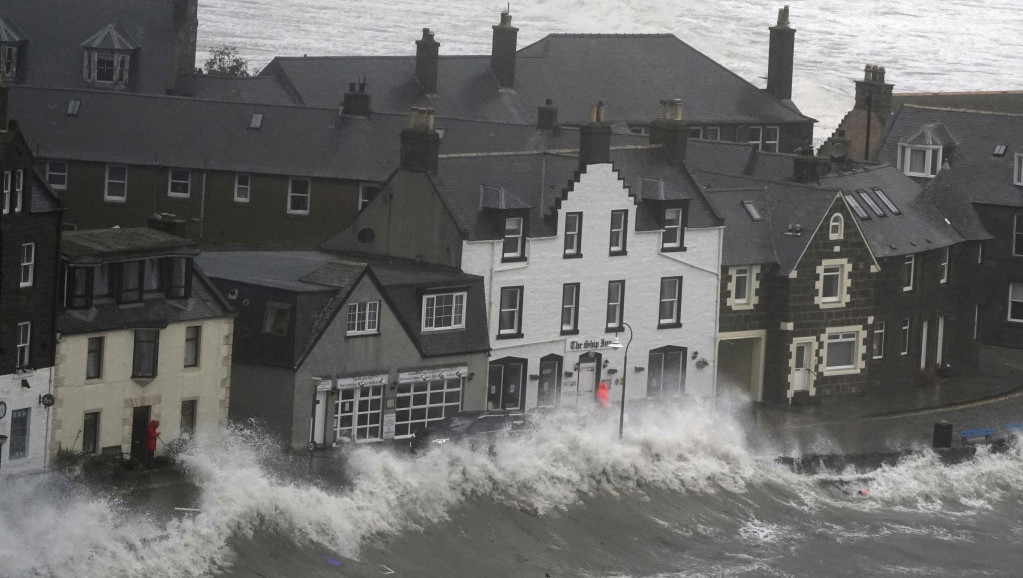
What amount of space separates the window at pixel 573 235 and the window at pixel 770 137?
3445cm

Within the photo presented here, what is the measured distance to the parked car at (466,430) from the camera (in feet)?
215

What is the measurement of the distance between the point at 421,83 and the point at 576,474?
32.5 metres

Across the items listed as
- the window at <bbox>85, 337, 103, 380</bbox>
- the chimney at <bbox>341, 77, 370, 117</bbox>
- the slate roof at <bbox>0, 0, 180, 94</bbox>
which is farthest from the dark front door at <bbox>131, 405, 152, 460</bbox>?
the slate roof at <bbox>0, 0, 180, 94</bbox>

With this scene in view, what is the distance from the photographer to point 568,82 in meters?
101

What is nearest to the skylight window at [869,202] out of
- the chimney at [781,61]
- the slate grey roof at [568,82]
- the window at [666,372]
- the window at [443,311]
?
the window at [666,372]

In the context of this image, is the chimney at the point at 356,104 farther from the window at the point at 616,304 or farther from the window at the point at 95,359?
the window at the point at 95,359

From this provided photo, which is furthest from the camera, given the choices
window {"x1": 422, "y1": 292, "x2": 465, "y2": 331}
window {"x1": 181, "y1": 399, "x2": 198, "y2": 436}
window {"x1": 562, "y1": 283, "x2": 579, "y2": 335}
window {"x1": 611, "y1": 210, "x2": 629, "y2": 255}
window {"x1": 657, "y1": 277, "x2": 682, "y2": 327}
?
window {"x1": 657, "y1": 277, "x2": 682, "y2": 327}

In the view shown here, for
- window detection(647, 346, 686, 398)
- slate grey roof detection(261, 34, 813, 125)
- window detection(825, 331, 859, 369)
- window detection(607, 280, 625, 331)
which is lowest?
window detection(647, 346, 686, 398)

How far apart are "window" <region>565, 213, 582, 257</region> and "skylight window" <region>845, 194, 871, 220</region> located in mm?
12246

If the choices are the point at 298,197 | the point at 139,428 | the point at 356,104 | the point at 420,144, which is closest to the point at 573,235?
the point at 420,144

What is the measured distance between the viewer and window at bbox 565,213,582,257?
2862 inches

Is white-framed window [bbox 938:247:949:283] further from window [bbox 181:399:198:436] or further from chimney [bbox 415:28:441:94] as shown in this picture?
window [bbox 181:399:198:436]

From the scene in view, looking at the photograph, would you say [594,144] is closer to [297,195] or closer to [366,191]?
[366,191]

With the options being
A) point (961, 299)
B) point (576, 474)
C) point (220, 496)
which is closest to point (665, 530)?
point (576, 474)
